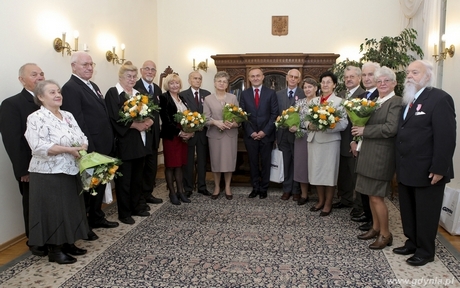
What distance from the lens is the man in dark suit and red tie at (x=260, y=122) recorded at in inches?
203

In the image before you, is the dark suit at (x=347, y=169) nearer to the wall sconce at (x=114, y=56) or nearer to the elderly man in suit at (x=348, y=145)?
the elderly man in suit at (x=348, y=145)

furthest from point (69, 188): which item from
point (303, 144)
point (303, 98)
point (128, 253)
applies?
point (303, 98)

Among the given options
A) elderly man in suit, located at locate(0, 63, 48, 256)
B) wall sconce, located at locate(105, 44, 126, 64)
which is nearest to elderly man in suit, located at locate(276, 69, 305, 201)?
wall sconce, located at locate(105, 44, 126, 64)

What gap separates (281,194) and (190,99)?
1.99m

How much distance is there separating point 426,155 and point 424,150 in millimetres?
43

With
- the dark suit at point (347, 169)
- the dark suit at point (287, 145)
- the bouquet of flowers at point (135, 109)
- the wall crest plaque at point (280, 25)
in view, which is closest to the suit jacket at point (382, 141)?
the dark suit at point (347, 169)

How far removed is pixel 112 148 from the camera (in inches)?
156

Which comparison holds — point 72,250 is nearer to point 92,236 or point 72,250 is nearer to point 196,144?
point 92,236

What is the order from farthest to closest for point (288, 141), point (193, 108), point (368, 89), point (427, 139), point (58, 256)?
point (193, 108)
point (288, 141)
point (368, 89)
point (58, 256)
point (427, 139)

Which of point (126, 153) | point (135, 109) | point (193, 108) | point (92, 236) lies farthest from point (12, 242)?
point (193, 108)

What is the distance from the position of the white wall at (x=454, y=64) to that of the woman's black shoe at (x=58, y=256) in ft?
13.8

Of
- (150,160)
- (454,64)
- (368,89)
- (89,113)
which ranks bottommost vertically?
(150,160)

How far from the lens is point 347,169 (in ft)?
15.1

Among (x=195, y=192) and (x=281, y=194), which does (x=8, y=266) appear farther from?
(x=281, y=194)
